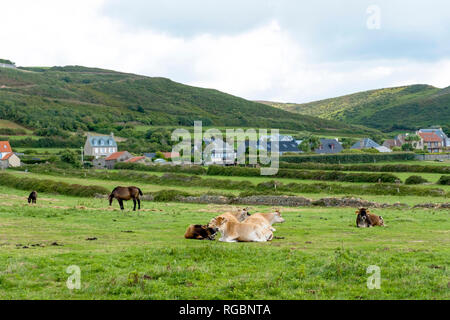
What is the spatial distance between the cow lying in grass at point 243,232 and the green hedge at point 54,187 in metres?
31.3

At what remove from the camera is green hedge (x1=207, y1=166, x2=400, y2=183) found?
187 feet

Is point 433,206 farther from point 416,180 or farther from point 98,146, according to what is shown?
point 98,146

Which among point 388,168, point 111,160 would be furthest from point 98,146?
point 388,168

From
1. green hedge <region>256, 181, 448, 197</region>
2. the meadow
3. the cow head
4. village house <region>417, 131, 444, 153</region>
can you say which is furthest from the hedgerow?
village house <region>417, 131, 444, 153</region>

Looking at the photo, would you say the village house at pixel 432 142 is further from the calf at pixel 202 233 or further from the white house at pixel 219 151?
the calf at pixel 202 233

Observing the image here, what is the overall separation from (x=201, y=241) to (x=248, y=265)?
15.8 ft

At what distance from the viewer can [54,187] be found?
166 feet

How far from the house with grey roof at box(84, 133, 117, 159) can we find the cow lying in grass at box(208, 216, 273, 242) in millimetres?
115601

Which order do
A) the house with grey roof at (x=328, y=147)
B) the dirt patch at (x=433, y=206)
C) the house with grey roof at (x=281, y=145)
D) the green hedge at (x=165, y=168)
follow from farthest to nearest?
the house with grey roof at (x=281, y=145) → the house with grey roof at (x=328, y=147) → the green hedge at (x=165, y=168) → the dirt patch at (x=433, y=206)

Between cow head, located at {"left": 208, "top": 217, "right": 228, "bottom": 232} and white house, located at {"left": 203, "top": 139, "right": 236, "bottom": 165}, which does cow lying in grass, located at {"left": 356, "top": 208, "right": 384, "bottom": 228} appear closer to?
cow head, located at {"left": 208, "top": 217, "right": 228, "bottom": 232}

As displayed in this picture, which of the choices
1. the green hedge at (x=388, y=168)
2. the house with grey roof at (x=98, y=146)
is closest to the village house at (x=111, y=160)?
the house with grey roof at (x=98, y=146)

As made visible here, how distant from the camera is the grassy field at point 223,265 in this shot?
1026 centimetres
